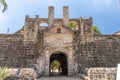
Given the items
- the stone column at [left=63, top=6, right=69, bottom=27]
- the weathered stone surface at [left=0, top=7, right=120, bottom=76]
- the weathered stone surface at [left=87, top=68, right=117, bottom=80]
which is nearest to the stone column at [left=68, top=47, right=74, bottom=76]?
the weathered stone surface at [left=0, top=7, right=120, bottom=76]

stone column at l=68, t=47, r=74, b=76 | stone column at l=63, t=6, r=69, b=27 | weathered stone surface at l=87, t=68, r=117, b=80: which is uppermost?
stone column at l=63, t=6, r=69, b=27

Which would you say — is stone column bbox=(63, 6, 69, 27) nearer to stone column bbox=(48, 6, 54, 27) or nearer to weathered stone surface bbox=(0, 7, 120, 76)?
weathered stone surface bbox=(0, 7, 120, 76)

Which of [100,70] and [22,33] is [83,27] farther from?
[100,70]

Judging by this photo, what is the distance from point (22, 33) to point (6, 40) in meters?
1.51

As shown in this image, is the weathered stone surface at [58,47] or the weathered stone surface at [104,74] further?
the weathered stone surface at [58,47]

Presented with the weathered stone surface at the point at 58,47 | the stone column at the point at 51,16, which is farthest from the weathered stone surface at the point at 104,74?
the stone column at the point at 51,16

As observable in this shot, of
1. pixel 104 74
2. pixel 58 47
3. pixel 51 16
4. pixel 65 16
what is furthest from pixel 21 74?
pixel 65 16

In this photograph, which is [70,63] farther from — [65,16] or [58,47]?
[65,16]

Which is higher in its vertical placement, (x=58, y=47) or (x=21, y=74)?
(x=58, y=47)

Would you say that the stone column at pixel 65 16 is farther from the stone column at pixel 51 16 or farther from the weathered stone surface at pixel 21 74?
the weathered stone surface at pixel 21 74

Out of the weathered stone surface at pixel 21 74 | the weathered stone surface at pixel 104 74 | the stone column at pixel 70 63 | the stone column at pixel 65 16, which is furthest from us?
the stone column at pixel 65 16


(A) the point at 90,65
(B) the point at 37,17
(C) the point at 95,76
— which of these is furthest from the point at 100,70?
(B) the point at 37,17

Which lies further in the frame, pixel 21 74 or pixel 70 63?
pixel 70 63

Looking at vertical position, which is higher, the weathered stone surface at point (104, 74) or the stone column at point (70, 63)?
the stone column at point (70, 63)
